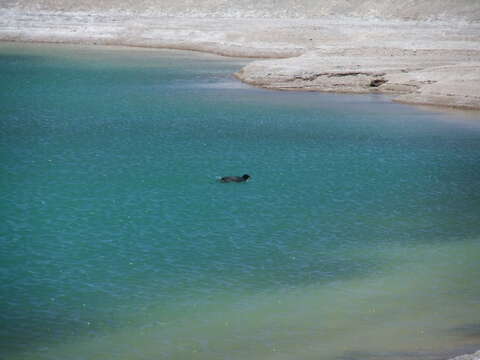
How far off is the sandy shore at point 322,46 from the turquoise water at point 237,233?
476 cm

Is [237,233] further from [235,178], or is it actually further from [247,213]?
[235,178]

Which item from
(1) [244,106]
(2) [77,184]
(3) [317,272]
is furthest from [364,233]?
(1) [244,106]

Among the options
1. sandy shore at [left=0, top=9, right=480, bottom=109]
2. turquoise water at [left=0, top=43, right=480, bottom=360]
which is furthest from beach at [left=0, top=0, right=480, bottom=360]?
sandy shore at [left=0, top=9, right=480, bottom=109]

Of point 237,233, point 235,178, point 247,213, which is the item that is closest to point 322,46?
point 235,178

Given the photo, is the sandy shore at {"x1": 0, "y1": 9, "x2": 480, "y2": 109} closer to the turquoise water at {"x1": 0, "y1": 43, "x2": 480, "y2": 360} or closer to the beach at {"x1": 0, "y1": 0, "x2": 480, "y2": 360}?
the beach at {"x1": 0, "y1": 0, "x2": 480, "y2": 360}

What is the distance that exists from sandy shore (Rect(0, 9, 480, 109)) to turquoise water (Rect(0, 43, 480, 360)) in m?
4.76

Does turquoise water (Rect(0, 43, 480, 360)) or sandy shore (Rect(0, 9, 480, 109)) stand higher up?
sandy shore (Rect(0, 9, 480, 109))

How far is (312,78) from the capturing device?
37.2 metres

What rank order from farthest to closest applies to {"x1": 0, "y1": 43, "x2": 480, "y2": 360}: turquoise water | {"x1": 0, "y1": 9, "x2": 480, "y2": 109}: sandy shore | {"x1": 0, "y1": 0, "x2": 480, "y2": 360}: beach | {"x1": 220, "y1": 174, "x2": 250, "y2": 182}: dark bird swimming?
1. {"x1": 0, "y1": 9, "x2": 480, "y2": 109}: sandy shore
2. {"x1": 220, "y1": 174, "x2": 250, "y2": 182}: dark bird swimming
3. {"x1": 0, "y1": 0, "x2": 480, "y2": 360}: beach
4. {"x1": 0, "y1": 43, "x2": 480, "y2": 360}: turquoise water

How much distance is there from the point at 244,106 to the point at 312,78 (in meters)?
6.77

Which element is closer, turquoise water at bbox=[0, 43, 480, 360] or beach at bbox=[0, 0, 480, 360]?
turquoise water at bbox=[0, 43, 480, 360]

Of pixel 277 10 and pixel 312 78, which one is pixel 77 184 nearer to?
pixel 312 78

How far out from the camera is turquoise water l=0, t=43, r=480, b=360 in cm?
1157

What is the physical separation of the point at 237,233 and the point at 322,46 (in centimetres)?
3783
